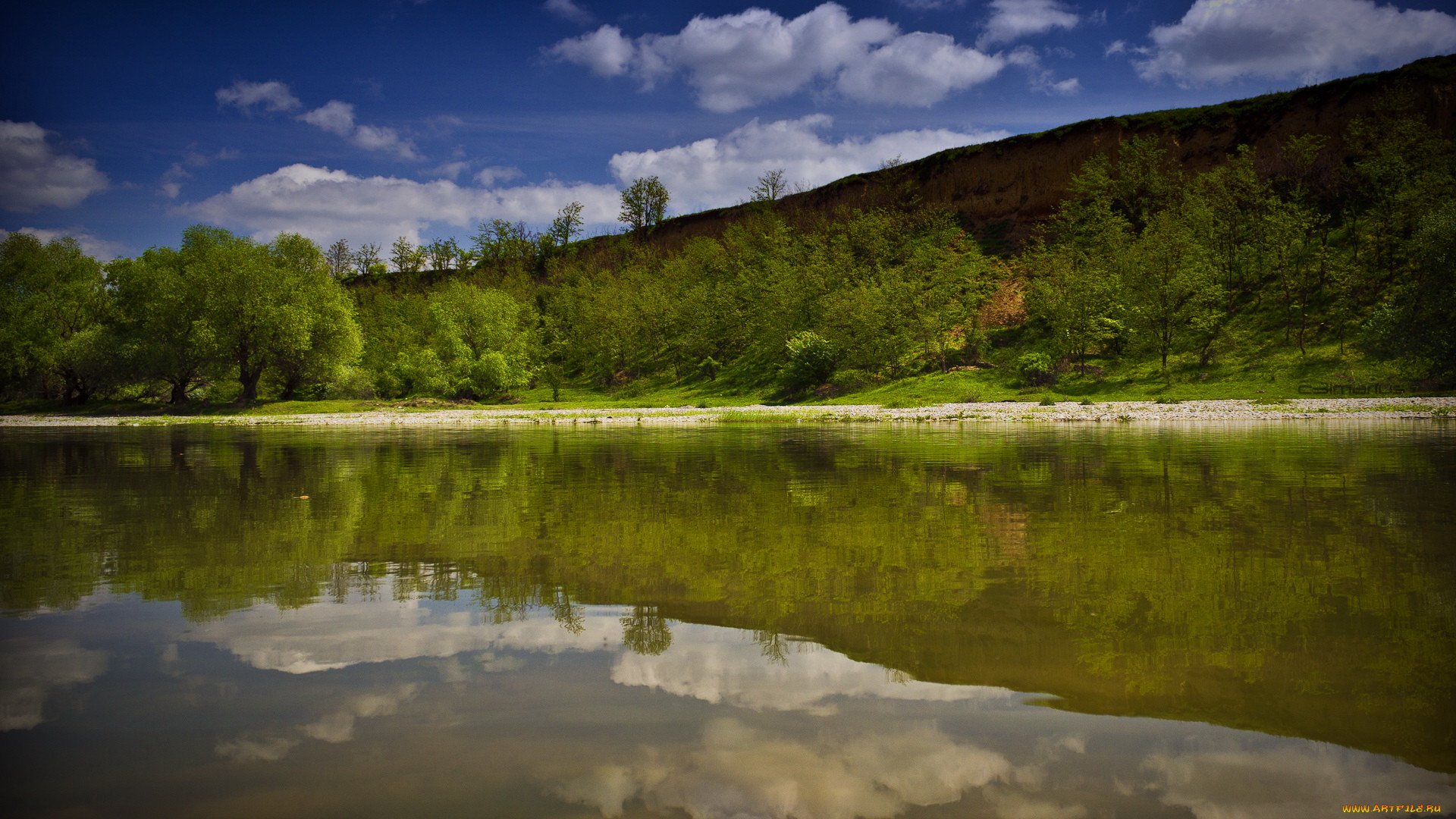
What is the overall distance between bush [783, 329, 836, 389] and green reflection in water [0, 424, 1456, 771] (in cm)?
4216

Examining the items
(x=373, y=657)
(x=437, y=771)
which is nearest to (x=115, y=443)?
(x=373, y=657)

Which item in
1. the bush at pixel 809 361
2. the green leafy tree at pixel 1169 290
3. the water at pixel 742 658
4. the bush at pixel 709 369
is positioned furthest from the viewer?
the bush at pixel 709 369

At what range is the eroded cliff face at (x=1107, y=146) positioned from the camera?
65000mm

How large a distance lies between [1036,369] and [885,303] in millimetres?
13209

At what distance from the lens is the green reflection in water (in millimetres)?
4652

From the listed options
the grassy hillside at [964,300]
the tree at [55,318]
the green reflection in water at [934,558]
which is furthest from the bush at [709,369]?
the green reflection in water at [934,558]

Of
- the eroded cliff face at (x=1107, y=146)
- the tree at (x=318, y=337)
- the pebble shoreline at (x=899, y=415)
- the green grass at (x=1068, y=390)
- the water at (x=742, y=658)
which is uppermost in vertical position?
the eroded cliff face at (x=1107, y=146)

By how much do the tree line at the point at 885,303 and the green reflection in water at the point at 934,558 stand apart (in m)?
36.9

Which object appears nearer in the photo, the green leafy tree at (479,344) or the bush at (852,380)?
the bush at (852,380)

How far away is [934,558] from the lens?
7.55 meters

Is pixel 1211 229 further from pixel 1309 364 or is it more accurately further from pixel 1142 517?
pixel 1142 517

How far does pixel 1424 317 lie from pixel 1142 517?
40761mm

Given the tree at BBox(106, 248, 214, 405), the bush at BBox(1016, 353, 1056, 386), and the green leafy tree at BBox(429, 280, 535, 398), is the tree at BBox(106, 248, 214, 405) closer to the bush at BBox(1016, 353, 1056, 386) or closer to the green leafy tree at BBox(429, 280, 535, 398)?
the green leafy tree at BBox(429, 280, 535, 398)

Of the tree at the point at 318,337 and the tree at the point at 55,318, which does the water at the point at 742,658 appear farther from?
the tree at the point at 55,318
